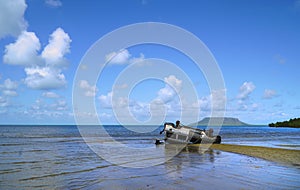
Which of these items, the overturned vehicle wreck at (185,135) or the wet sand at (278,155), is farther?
the overturned vehicle wreck at (185,135)

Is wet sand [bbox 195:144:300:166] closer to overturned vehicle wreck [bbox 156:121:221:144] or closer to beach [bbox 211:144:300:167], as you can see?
beach [bbox 211:144:300:167]

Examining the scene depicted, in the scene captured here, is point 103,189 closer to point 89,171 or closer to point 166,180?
point 166,180

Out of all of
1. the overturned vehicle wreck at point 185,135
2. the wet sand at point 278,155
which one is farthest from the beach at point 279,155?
the overturned vehicle wreck at point 185,135

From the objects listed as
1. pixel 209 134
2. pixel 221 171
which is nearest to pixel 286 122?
pixel 209 134

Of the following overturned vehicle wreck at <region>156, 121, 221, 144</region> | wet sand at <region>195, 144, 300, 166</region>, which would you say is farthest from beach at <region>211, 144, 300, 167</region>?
overturned vehicle wreck at <region>156, 121, 221, 144</region>

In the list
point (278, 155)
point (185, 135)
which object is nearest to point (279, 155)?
point (278, 155)

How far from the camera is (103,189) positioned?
11.3m

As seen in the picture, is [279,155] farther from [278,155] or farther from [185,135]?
[185,135]

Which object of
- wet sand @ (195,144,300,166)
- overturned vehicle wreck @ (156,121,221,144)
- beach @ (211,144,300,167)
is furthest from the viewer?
overturned vehicle wreck @ (156,121,221,144)

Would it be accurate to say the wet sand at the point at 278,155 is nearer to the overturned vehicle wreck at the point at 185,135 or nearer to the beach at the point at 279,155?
the beach at the point at 279,155

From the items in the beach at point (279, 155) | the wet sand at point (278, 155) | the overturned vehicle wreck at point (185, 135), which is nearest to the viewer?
the beach at point (279, 155)

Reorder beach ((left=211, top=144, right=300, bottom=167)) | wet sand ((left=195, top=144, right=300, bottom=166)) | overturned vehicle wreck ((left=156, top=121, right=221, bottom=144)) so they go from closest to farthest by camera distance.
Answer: beach ((left=211, top=144, right=300, bottom=167)) < wet sand ((left=195, top=144, right=300, bottom=166)) < overturned vehicle wreck ((left=156, top=121, right=221, bottom=144))

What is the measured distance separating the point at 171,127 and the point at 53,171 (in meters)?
22.2

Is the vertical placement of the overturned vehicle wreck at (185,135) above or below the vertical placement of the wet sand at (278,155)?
above
